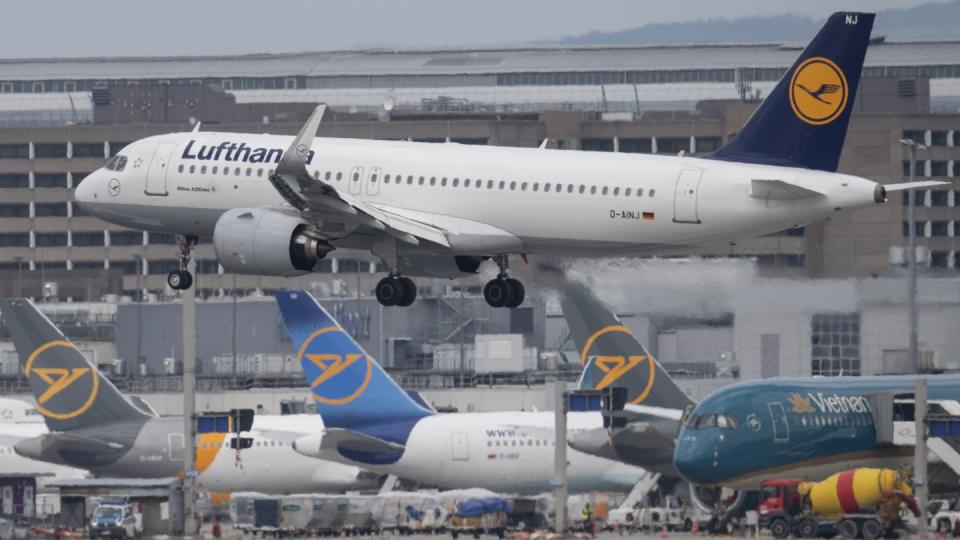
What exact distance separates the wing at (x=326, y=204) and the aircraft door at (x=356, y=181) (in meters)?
0.51

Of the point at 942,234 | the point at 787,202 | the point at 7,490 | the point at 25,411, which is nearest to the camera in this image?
the point at 787,202

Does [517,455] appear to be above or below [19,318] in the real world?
below

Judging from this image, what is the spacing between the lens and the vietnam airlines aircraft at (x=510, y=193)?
5841 centimetres

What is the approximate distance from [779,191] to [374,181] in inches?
448

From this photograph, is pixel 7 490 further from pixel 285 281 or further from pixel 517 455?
pixel 285 281

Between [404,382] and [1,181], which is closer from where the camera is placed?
[404,382]

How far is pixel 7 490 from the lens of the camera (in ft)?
284

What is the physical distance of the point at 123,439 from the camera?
84.5 metres

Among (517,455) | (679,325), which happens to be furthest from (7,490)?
(679,325)

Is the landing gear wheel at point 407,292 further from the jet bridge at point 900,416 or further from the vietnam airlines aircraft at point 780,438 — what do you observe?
the jet bridge at point 900,416

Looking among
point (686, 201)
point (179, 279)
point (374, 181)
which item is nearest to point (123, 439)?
point (179, 279)

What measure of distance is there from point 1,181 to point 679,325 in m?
113

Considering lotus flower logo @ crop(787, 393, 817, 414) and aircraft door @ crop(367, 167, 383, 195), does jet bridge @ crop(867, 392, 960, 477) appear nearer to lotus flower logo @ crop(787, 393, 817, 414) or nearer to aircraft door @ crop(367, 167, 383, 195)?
lotus flower logo @ crop(787, 393, 817, 414)

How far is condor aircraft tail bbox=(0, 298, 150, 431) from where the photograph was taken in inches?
3381
